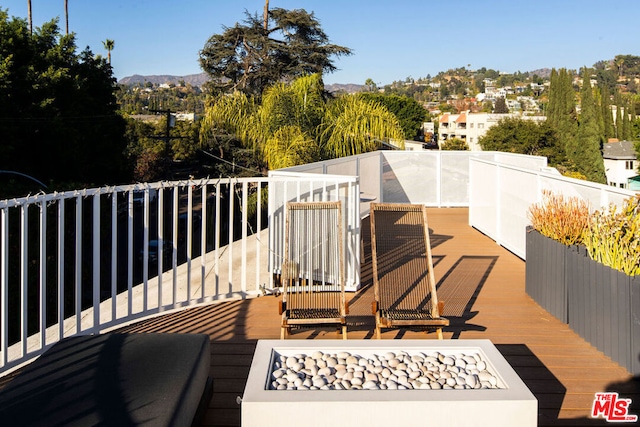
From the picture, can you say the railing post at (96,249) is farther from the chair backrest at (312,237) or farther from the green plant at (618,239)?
the green plant at (618,239)

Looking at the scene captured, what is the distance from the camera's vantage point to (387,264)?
6723mm

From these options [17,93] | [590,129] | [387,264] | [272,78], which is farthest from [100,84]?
[590,129]

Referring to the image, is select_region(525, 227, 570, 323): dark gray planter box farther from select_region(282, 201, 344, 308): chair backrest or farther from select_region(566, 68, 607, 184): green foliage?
select_region(566, 68, 607, 184): green foliage

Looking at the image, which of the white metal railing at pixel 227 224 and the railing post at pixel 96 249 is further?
the railing post at pixel 96 249

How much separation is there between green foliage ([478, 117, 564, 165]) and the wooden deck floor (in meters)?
54.4

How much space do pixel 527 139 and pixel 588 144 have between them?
1274 centimetres

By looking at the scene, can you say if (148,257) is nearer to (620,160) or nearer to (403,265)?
(403,265)

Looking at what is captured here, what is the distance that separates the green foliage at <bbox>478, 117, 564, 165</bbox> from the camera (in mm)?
59531

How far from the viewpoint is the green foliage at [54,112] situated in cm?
2855

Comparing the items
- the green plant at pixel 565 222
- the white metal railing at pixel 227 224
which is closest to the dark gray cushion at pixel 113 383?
the white metal railing at pixel 227 224

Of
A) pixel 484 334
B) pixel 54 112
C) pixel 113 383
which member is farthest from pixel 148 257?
pixel 54 112

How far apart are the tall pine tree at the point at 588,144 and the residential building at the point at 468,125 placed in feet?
94.3

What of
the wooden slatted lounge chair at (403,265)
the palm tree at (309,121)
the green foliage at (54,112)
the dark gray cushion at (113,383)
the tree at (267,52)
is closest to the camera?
the dark gray cushion at (113,383)

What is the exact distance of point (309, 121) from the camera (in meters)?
15.5
